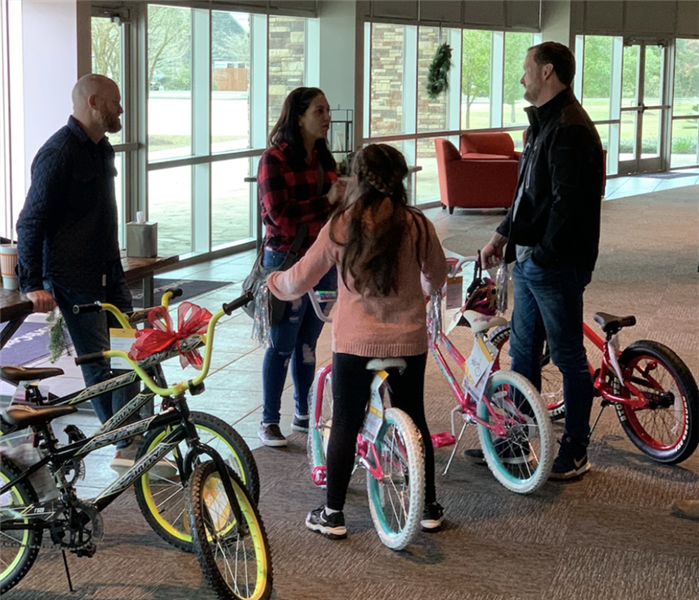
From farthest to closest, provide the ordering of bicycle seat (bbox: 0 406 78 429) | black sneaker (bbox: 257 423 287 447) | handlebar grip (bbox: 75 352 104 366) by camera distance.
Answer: black sneaker (bbox: 257 423 287 447) < handlebar grip (bbox: 75 352 104 366) < bicycle seat (bbox: 0 406 78 429)

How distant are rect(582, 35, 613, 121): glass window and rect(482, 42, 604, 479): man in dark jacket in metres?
13.9

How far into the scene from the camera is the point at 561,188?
3.80 meters

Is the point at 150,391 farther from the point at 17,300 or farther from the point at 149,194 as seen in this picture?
the point at 149,194

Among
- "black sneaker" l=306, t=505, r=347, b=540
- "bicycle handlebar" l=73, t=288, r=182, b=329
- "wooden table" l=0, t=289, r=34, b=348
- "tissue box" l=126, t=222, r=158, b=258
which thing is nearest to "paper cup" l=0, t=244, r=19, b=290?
"wooden table" l=0, t=289, r=34, b=348

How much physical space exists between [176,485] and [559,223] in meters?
1.58

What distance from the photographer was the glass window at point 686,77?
63.5 ft

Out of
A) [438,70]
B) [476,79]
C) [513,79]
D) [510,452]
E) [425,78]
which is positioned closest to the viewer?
[510,452]

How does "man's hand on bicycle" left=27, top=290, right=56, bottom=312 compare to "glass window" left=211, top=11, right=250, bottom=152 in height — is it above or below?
below

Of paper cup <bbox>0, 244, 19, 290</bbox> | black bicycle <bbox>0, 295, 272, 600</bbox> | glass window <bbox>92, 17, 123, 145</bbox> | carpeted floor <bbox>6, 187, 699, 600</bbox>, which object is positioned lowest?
carpeted floor <bbox>6, 187, 699, 600</bbox>

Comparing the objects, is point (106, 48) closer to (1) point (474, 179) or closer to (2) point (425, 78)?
(1) point (474, 179)

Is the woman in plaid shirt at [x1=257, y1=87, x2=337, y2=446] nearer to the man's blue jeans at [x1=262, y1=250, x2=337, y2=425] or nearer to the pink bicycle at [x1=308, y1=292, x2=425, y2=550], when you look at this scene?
the man's blue jeans at [x1=262, y1=250, x2=337, y2=425]

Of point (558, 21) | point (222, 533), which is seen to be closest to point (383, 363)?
point (222, 533)

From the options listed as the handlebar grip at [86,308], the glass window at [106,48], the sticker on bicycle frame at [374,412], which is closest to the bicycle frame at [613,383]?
the sticker on bicycle frame at [374,412]

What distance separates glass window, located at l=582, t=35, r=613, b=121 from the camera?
57.3 ft
